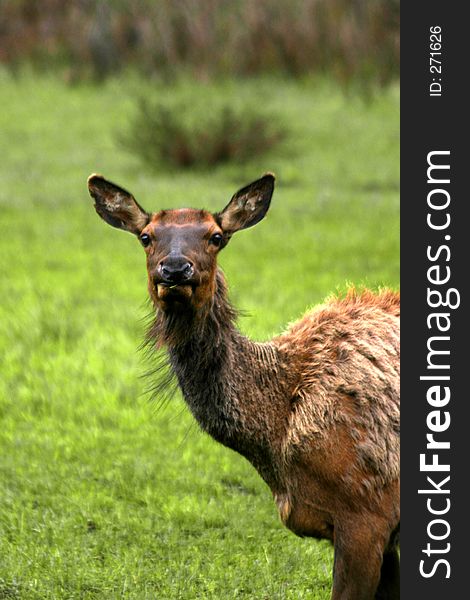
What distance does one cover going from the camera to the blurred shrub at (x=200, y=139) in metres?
18.5

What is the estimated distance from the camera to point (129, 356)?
10.1m

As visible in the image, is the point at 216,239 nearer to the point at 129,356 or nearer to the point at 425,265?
the point at 425,265

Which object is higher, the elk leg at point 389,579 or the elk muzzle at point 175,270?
the elk muzzle at point 175,270

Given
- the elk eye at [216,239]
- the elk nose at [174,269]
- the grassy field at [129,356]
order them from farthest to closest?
the grassy field at [129,356] → the elk eye at [216,239] → the elk nose at [174,269]

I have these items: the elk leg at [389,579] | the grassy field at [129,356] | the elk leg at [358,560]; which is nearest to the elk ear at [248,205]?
the grassy field at [129,356]

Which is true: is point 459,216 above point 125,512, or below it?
above

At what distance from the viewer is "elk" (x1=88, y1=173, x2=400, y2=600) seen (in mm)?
5406

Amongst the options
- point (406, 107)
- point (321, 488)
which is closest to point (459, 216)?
point (406, 107)

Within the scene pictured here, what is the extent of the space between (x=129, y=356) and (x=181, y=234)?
478 centimetres

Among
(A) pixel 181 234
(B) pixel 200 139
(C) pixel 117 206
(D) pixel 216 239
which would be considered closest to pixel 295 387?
(D) pixel 216 239

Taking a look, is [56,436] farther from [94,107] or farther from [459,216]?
[94,107]

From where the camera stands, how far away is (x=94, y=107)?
23.5 metres

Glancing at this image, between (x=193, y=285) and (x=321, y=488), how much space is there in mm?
1101

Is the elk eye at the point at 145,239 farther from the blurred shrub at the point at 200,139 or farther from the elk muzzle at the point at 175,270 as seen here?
the blurred shrub at the point at 200,139
